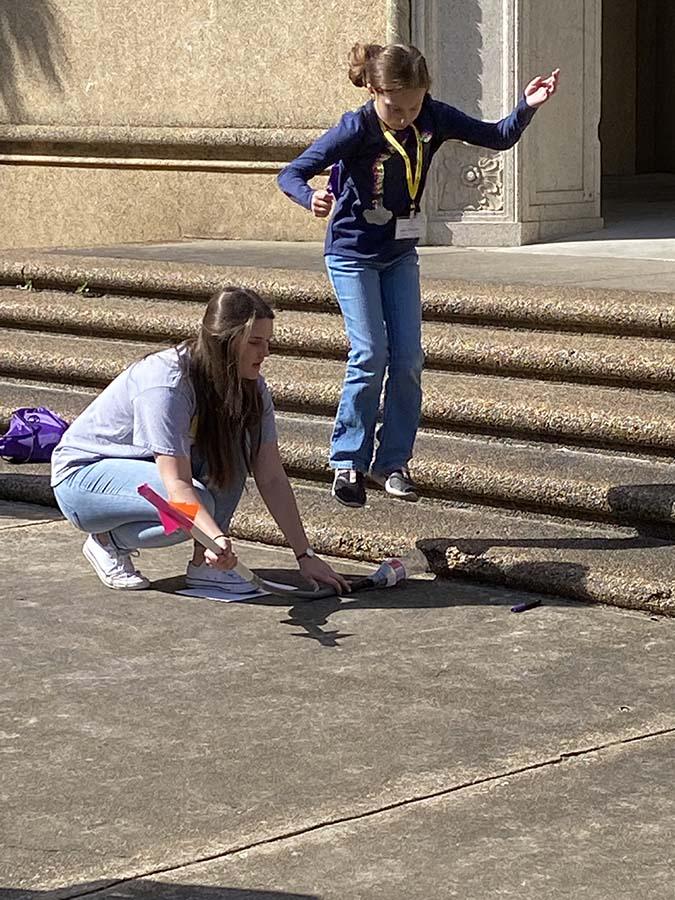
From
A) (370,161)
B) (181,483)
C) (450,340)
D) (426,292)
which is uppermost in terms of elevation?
(370,161)

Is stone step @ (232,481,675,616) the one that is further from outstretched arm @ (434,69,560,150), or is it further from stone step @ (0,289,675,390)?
outstretched arm @ (434,69,560,150)

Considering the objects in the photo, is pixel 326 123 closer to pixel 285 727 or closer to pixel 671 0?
pixel 285 727

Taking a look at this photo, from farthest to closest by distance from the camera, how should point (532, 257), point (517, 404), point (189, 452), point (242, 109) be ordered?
point (242, 109) < point (532, 257) < point (517, 404) < point (189, 452)

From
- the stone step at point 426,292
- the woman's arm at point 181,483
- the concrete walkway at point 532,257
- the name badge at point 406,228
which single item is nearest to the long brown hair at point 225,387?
the woman's arm at point 181,483

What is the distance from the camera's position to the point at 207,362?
5.23m

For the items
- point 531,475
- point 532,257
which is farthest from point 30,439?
point 532,257

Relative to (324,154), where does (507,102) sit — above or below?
above

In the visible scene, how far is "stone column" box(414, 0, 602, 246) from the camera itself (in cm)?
995

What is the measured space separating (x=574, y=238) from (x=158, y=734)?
21.9 ft

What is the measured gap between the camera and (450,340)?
6977 mm

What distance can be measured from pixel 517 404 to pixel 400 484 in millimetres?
664

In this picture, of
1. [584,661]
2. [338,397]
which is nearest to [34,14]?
[338,397]

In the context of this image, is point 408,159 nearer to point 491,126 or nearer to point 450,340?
point 491,126

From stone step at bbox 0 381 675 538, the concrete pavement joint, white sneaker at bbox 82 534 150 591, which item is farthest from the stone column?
the concrete pavement joint
